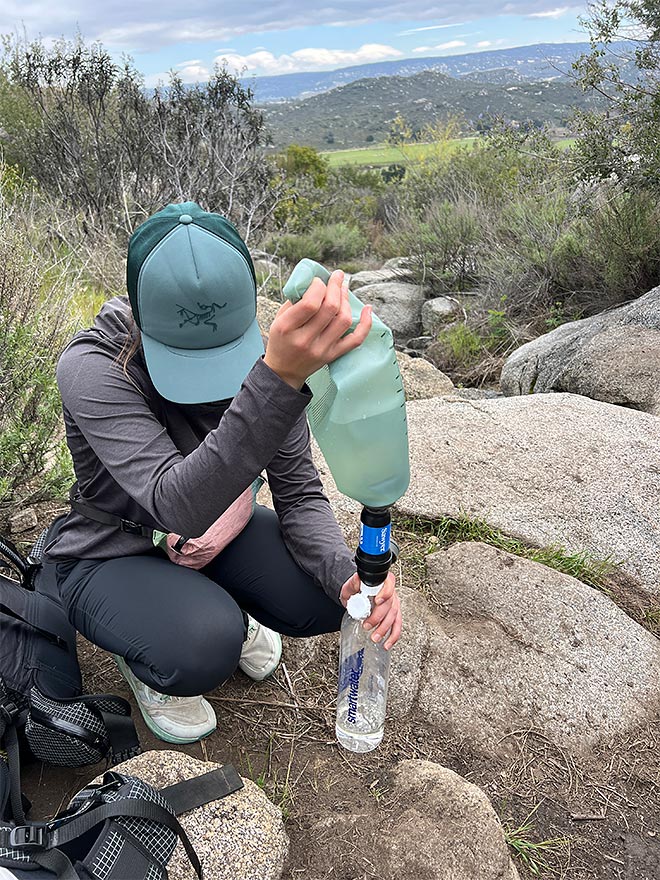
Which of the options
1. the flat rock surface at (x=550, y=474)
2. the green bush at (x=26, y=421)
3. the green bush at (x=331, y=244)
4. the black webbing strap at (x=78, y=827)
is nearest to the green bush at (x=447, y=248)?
the green bush at (x=331, y=244)

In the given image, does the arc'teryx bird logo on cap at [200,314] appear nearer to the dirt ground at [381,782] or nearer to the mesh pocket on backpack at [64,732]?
the mesh pocket on backpack at [64,732]

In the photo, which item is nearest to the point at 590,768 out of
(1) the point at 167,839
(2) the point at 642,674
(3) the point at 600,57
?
(2) the point at 642,674

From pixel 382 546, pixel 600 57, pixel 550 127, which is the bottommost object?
pixel 382 546

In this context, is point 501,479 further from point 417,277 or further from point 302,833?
point 417,277

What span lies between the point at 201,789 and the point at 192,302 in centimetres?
113

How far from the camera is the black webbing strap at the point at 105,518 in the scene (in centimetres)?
192

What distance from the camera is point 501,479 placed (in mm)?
3172

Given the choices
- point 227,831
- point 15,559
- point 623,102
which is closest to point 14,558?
point 15,559

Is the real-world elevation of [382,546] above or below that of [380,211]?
above

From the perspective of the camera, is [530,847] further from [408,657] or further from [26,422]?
[26,422]

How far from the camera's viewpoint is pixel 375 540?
1.47 m

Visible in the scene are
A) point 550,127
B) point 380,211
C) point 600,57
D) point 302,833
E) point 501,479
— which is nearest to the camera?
point 302,833

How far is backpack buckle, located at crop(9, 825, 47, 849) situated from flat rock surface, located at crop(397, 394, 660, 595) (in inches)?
78.1

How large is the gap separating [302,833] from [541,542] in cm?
150
